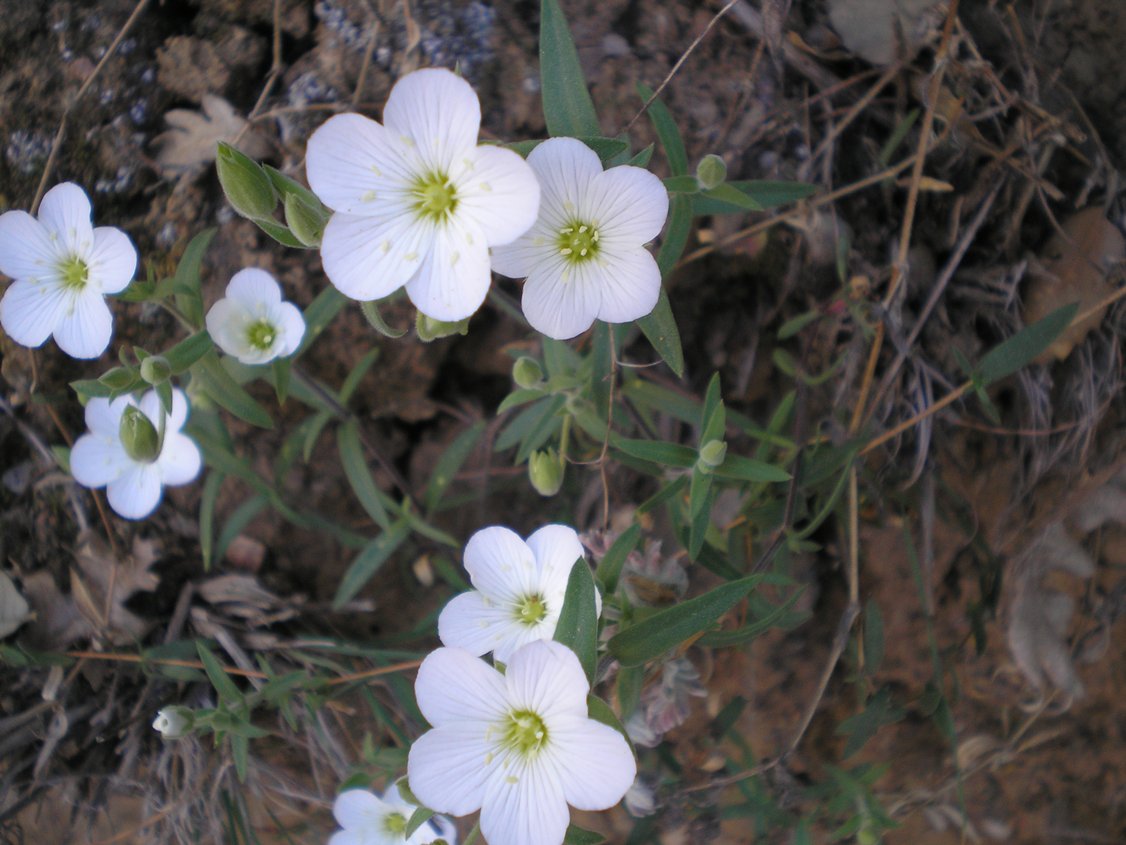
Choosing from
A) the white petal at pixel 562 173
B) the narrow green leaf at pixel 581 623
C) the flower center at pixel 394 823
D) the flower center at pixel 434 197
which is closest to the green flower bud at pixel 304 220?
the flower center at pixel 434 197

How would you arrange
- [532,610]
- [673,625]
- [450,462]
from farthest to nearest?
1. [450,462]
2. [532,610]
3. [673,625]

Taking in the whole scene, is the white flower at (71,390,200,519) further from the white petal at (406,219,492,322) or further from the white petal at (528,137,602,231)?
the white petal at (528,137,602,231)

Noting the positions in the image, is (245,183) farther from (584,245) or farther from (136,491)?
(136,491)

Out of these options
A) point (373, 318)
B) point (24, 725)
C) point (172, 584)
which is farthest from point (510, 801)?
point (24, 725)

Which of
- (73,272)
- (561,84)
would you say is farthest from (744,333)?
(73,272)

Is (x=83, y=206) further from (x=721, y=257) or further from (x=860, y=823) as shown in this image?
(x=860, y=823)

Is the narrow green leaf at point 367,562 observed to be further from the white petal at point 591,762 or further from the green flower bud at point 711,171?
the green flower bud at point 711,171
